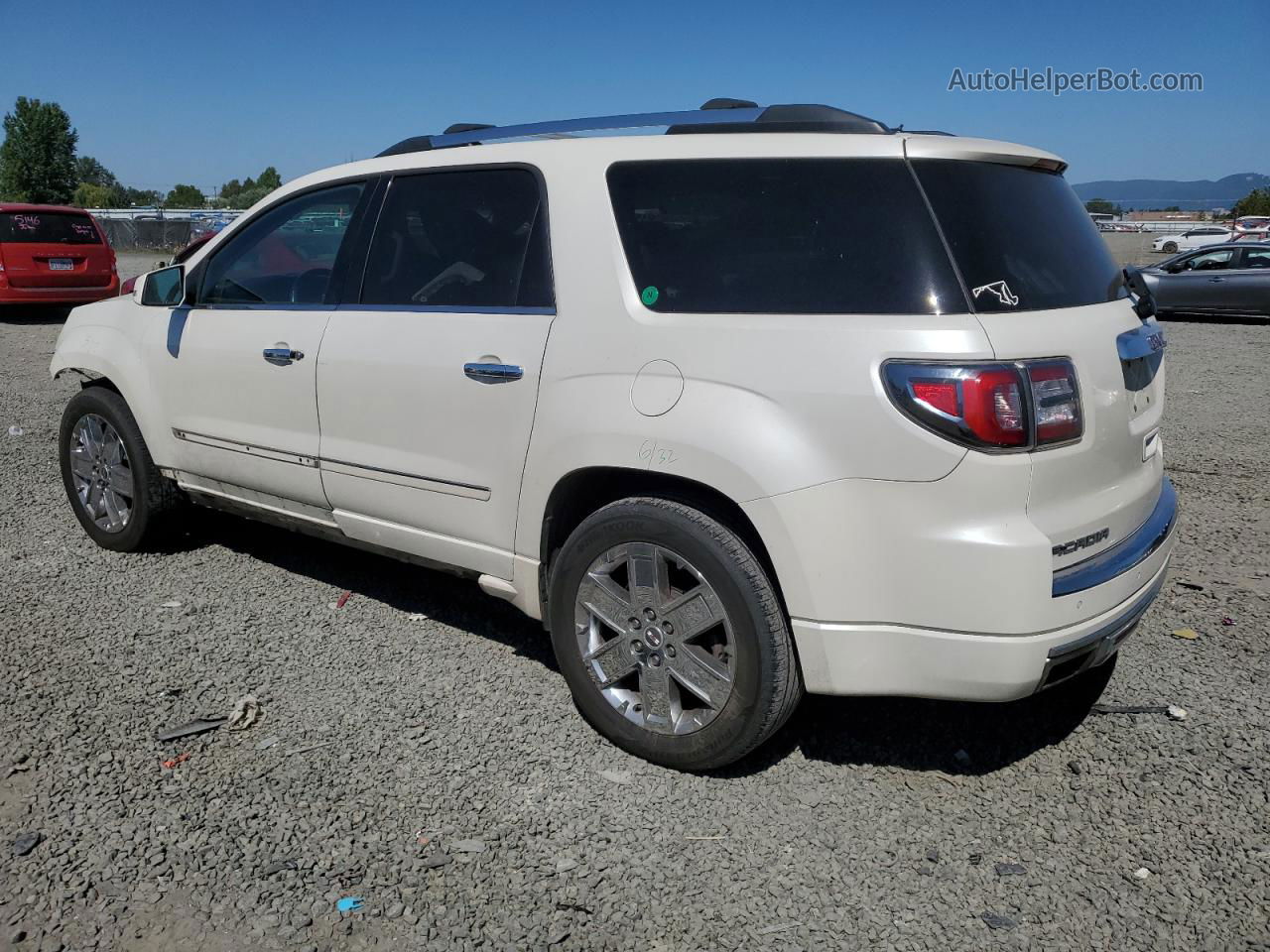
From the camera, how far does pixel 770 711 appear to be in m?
3.12

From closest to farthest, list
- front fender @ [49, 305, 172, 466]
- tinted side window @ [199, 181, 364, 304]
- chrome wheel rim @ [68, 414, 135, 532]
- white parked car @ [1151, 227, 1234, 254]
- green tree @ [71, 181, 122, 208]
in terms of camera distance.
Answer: tinted side window @ [199, 181, 364, 304], front fender @ [49, 305, 172, 466], chrome wheel rim @ [68, 414, 135, 532], white parked car @ [1151, 227, 1234, 254], green tree @ [71, 181, 122, 208]

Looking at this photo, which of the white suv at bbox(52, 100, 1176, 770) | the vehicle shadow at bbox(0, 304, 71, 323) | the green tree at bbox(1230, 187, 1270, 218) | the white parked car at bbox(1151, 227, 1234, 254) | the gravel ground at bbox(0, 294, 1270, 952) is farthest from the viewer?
the green tree at bbox(1230, 187, 1270, 218)

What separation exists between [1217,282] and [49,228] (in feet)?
62.0

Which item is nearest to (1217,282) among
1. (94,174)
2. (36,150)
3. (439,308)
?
(439,308)

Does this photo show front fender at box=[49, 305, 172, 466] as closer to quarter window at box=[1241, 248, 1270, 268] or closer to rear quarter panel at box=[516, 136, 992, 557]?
rear quarter panel at box=[516, 136, 992, 557]

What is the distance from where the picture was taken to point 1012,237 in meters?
3.03

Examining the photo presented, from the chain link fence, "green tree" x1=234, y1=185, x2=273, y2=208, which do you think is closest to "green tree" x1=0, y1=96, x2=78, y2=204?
"green tree" x1=234, y1=185, x2=273, y2=208

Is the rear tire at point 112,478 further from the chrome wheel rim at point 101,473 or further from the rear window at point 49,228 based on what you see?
the rear window at point 49,228

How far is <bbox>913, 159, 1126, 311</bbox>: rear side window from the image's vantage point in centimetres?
290

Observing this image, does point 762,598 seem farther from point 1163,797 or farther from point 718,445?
point 1163,797

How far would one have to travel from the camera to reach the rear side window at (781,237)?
9.56ft

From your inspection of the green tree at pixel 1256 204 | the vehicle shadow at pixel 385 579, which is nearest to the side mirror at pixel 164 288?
the vehicle shadow at pixel 385 579

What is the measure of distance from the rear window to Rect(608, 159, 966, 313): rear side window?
15.6 m

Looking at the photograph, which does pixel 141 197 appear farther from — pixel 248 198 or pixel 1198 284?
pixel 1198 284
